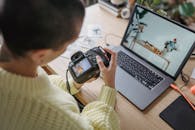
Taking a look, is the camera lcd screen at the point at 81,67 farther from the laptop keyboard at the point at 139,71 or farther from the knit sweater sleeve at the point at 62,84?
the laptop keyboard at the point at 139,71

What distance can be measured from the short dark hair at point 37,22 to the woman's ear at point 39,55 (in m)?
0.02

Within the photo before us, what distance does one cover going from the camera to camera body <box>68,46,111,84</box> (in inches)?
35.3

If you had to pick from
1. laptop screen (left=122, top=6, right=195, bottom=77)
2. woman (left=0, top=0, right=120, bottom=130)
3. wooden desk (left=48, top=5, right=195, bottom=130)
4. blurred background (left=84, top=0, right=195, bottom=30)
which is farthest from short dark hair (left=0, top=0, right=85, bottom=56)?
blurred background (left=84, top=0, right=195, bottom=30)

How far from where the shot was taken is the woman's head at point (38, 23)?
480 mm

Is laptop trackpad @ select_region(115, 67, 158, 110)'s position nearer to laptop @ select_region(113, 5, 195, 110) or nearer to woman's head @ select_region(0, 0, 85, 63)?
laptop @ select_region(113, 5, 195, 110)

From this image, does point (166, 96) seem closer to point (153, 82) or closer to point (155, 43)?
point (153, 82)

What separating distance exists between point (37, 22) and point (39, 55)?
0.10 meters

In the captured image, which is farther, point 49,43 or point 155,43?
point 155,43

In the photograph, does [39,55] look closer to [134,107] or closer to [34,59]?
[34,59]

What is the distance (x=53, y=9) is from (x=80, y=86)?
51cm

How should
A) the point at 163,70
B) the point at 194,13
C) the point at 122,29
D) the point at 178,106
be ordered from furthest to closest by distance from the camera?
the point at 122,29, the point at 194,13, the point at 163,70, the point at 178,106

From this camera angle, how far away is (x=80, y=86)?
0.97 metres

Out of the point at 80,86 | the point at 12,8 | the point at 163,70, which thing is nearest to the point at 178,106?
the point at 163,70

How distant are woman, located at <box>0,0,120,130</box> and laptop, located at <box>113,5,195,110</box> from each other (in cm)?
31
